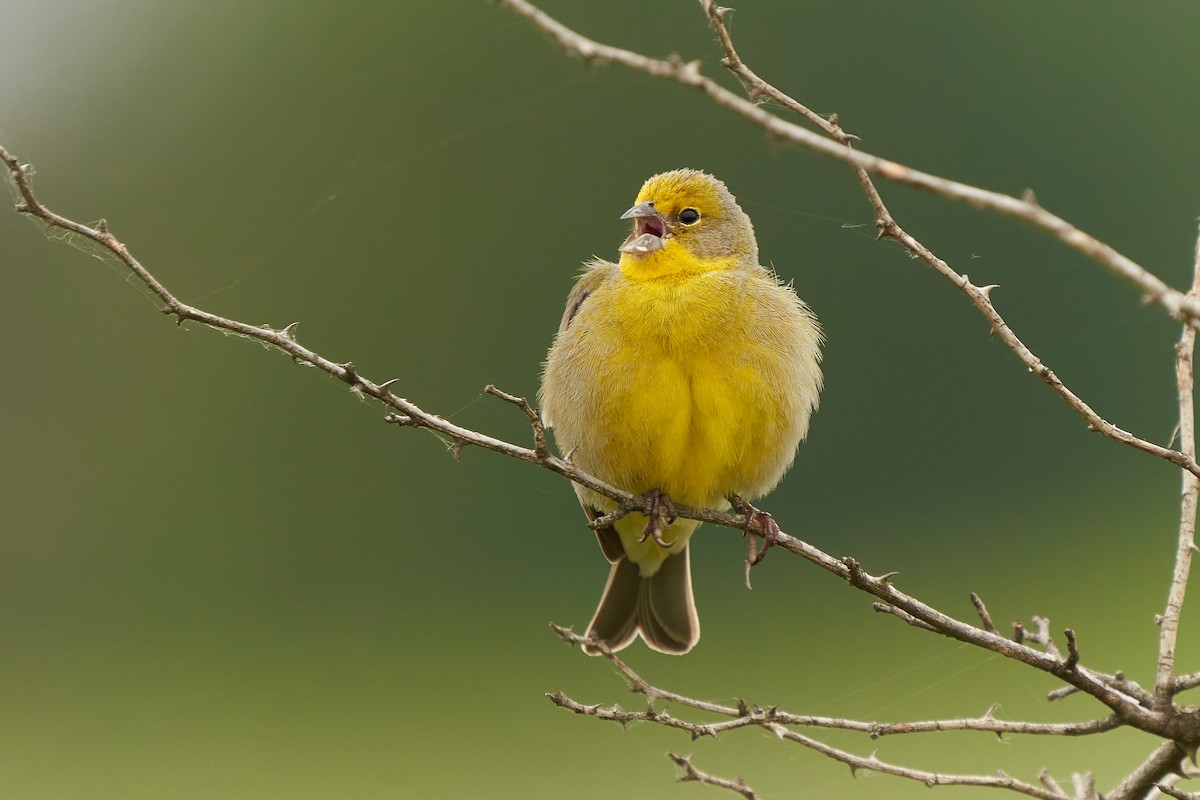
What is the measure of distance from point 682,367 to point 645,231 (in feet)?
2.62

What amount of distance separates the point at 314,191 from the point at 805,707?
7952 mm

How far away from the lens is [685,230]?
516 centimetres

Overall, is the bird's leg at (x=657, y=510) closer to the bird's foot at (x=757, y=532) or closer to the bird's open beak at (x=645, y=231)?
the bird's foot at (x=757, y=532)

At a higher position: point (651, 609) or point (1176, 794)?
point (651, 609)

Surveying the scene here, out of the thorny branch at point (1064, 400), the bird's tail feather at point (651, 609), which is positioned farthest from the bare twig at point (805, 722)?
the bird's tail feather at point (651, 609)

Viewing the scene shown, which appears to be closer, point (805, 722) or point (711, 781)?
point (805, 722)

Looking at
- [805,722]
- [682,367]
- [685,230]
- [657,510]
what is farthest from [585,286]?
[805,722]

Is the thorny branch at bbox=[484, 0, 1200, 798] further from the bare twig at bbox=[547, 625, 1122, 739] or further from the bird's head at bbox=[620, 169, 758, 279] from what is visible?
the bird's head at bbox=[620, 169, 758, 279]

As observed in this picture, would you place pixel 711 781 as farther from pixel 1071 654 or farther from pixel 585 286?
pixel 585 286

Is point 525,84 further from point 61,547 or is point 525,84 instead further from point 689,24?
point 61,547

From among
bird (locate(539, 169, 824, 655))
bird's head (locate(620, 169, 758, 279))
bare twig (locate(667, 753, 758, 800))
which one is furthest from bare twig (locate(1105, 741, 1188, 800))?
bird's head (locate(620, 169, 758, 279))

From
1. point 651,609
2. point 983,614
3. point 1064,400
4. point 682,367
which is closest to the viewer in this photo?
point 1064,400

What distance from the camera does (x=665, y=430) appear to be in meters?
4.63

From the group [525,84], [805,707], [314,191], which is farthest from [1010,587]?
[314,191]
